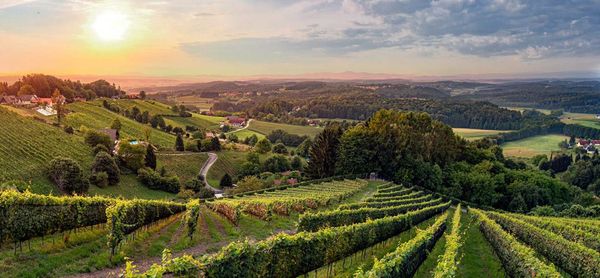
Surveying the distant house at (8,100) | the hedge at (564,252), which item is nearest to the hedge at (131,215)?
the hedge at (564,252)

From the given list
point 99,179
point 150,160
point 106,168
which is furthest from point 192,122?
point 99,179

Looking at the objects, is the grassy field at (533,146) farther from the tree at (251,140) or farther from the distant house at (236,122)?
the distant house at (236,122)

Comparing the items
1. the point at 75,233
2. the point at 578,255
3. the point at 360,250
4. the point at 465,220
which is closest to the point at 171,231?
the point at 75,233

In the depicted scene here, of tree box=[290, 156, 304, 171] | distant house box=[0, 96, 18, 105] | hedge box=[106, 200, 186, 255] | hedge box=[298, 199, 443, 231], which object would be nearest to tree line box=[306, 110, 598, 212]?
tree box=[290, 156, 304, 171]

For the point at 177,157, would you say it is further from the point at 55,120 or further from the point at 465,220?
the point at 465,220

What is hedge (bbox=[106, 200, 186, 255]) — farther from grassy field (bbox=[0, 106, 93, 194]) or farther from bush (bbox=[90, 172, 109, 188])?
bush (bbox=[90, 172, 109, 188])
